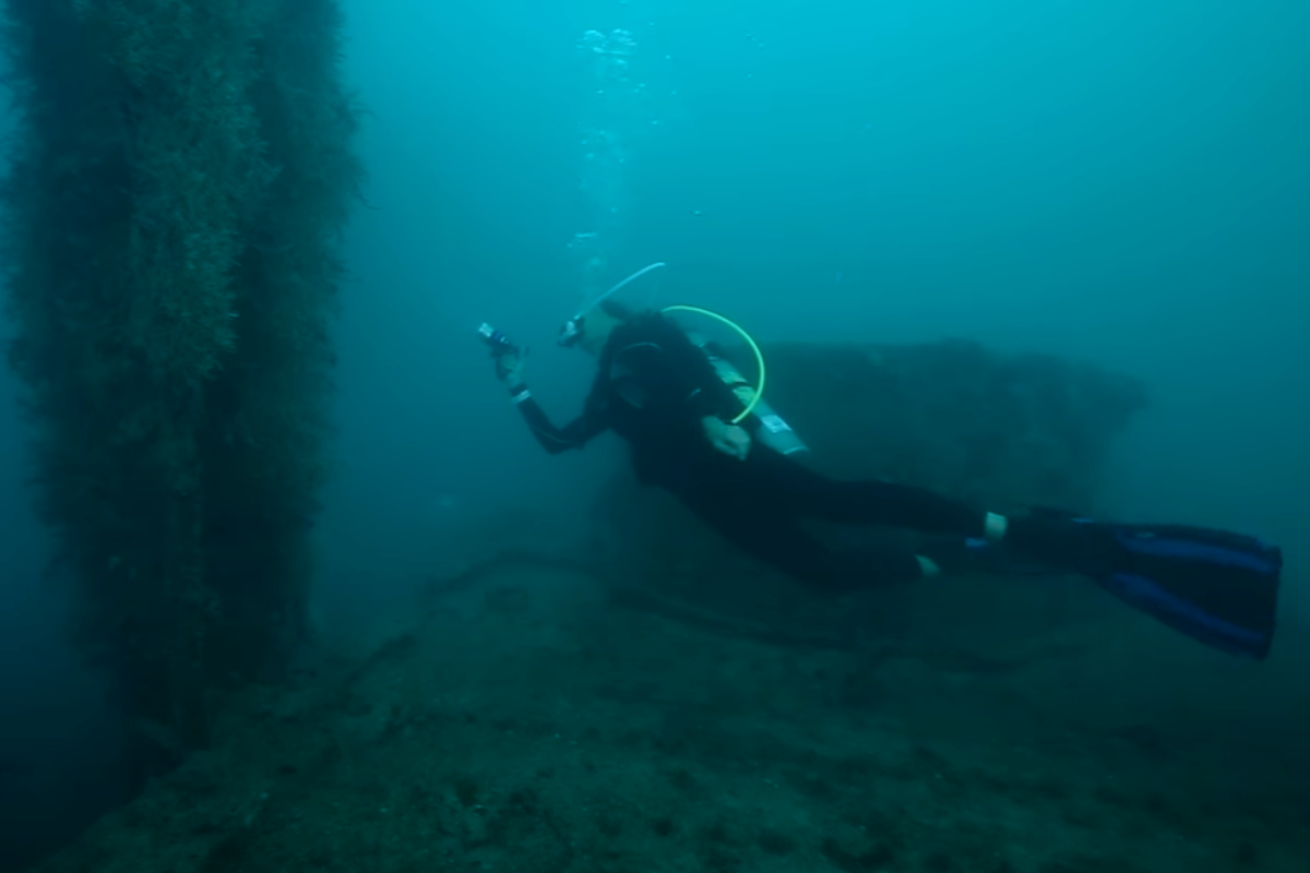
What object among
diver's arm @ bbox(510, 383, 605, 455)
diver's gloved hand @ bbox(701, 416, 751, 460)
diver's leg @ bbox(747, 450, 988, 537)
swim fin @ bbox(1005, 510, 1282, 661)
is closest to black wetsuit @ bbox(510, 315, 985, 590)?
diver's leg @ bbox(747, 450, 988, 537)

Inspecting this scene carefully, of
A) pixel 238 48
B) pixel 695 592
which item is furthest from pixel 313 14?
pixel 695 592

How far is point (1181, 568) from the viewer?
4.62 metres

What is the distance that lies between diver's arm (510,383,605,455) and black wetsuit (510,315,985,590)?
0.34 m

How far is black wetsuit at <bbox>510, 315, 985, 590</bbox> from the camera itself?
17.1ft

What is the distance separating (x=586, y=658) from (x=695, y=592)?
177cm

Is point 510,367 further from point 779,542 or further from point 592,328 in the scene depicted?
point 779,542

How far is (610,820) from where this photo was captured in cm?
302

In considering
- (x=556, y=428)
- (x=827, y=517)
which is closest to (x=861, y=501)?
(x=827, y=517)

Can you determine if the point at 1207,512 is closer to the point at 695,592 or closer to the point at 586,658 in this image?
the point at 695,592

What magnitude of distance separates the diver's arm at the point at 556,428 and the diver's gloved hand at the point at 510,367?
2.4 inches

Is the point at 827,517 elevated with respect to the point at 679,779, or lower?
elevated

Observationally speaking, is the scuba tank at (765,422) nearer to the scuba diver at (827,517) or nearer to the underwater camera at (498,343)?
the scuba diver at (827,517)

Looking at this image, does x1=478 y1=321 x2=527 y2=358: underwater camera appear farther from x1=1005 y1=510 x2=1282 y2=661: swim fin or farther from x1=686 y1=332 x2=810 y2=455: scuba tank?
x1=1005 y1=510 x2=1282 y2=661: swim fin

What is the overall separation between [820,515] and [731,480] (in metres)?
0.75
